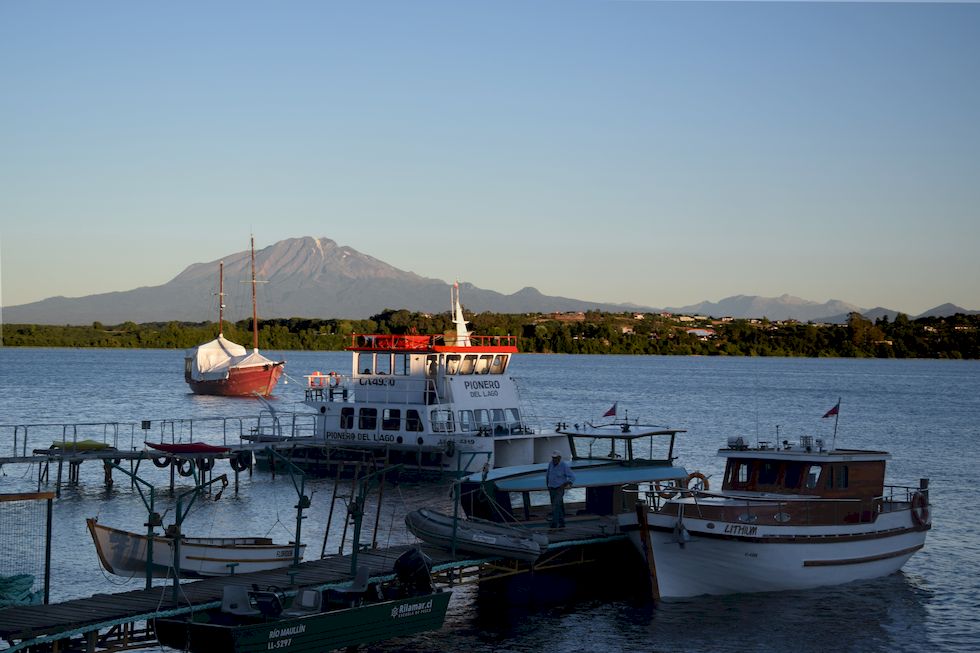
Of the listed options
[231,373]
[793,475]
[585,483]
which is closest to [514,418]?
[585,483]

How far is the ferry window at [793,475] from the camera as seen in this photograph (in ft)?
102

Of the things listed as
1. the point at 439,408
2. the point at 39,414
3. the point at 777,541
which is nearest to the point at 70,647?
the point at 777,541

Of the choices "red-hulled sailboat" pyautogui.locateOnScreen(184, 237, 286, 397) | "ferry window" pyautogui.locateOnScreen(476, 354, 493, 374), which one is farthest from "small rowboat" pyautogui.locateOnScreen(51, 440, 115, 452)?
"red-hulled sailboat" pyautogui.locateOnScreen(184, 237, 286, 397)

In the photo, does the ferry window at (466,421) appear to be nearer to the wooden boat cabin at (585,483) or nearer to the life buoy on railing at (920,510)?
the wooden boat cabin at (585,483)

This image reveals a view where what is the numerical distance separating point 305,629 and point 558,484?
1040 centimetres

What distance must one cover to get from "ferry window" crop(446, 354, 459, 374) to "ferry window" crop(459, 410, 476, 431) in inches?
72.9

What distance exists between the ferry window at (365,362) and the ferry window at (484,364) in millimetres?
4714

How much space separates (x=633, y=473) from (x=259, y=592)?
1434 cm

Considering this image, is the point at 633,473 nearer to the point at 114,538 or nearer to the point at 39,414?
the point at 114,538

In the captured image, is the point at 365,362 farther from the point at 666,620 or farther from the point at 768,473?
the point at 666,620

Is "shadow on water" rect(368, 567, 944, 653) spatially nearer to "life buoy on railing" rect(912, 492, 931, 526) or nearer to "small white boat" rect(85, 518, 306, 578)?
"life buoy on railing" rect(912, 492, 931, 526)

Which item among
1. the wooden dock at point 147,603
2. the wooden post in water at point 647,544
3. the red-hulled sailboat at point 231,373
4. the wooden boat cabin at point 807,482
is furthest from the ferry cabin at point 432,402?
the red-hulled sailboat at point 231,373

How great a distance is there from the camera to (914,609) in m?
29.9

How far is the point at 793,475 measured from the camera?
3109cm
